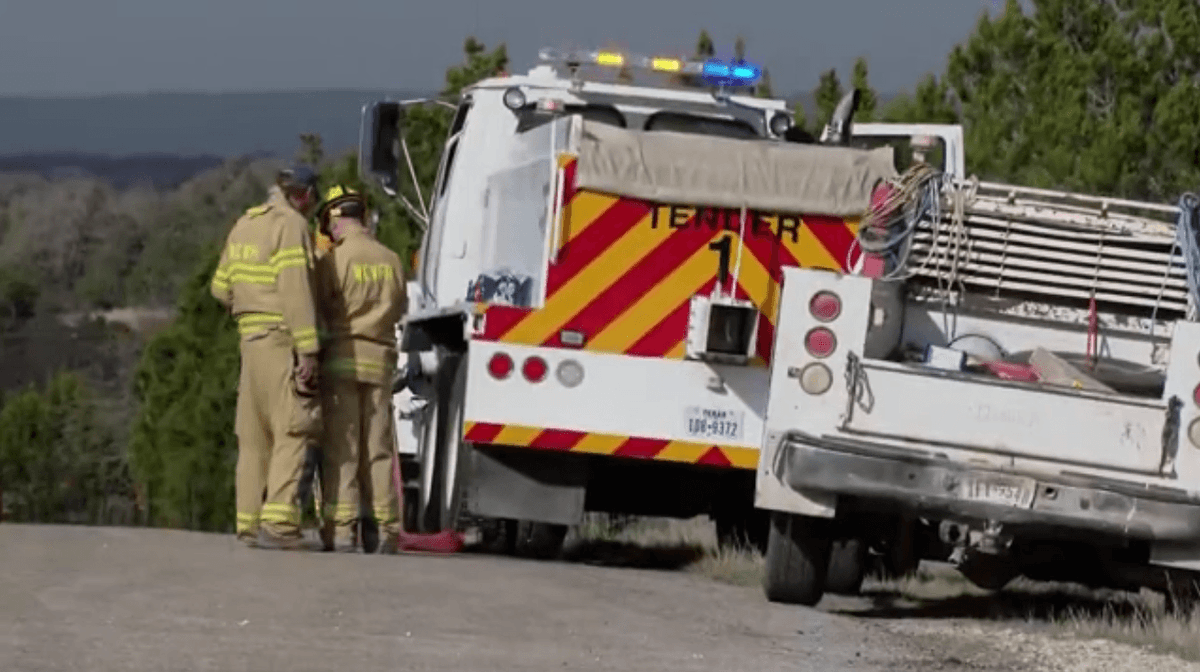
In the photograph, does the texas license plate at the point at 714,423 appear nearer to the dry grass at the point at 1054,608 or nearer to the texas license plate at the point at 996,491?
the dry grass at the point at 1054,608

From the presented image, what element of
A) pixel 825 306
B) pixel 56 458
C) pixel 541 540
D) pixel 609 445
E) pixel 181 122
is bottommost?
pixel 56 458

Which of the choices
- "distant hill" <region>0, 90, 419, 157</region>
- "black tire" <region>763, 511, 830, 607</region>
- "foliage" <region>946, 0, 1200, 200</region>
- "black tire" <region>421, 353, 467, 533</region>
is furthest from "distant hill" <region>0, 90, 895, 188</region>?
"black tire" <region>763, 511, 830, 607</region>

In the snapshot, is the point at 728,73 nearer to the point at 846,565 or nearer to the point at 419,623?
the point at 846,565

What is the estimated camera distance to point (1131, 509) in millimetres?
10867

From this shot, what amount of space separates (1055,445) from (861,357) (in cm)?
84

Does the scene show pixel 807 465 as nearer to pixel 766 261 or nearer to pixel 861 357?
pixel 861 357

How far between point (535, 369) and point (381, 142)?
2.95 meters

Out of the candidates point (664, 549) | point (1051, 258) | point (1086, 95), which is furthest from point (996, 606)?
point (1086, 95)

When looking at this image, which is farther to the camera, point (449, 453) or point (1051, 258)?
point (449, 453)

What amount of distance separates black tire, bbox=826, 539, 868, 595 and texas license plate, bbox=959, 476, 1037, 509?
1197 millimetres

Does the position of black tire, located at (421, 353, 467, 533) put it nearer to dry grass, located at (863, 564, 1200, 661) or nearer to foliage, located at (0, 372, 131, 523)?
dry grass, located at (863, 564, 1200, 661)

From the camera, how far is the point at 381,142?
51.6ft

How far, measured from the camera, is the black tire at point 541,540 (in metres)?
14.4

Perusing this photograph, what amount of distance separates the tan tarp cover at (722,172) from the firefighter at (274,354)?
1.40 meters
